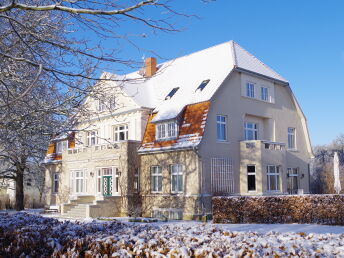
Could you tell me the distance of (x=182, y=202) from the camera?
72.8 feet

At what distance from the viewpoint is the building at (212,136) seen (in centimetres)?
2208

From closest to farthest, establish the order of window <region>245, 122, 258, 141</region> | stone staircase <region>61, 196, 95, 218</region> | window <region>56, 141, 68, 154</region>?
1. stone staircase <region>61, 196, 95, 218</region>
2. window <region>245, 122, 258, 141</region>
3. window <region>56, 141, 68, 154</region>

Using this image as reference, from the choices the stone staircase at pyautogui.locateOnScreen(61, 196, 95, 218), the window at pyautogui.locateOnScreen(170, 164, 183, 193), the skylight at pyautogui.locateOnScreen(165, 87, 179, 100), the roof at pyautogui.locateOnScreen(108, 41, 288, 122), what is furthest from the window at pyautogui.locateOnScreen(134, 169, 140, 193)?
the skylight at pyautogui.locateOnScreen(165, 87, 179, 100)

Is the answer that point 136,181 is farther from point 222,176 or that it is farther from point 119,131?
point 222,176

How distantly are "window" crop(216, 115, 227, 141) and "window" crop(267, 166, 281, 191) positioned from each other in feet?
10.8

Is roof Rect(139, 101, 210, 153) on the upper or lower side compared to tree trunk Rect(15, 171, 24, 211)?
upper

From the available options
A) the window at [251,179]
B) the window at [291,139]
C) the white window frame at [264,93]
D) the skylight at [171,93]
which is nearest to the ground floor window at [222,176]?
the window at [251,179]

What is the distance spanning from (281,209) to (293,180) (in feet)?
33.1

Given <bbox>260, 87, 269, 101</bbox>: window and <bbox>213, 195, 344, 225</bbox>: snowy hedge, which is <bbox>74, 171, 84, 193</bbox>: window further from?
<bbox>260, 87, 269, 101</bbox>: window

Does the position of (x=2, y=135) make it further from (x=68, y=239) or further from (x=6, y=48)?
(x=68, y=239)

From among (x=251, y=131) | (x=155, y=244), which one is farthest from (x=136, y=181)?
(x=155, y=244)

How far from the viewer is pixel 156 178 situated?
2430cm

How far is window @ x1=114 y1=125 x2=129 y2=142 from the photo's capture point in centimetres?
2711

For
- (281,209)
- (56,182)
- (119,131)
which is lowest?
(281,209)
